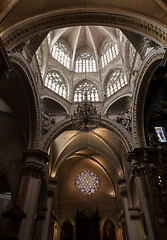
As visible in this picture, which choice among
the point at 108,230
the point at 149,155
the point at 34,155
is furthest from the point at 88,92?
the point at 108,230

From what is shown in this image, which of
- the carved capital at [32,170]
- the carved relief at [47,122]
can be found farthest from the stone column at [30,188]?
the carved relief at [47,122]

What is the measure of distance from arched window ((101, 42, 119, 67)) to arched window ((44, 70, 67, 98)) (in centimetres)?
487

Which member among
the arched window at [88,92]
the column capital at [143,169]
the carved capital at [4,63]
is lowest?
the column capital at [143,169]

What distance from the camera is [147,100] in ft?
42.5

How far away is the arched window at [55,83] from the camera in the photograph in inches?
619

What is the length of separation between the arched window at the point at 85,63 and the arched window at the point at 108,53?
1084 millimetres

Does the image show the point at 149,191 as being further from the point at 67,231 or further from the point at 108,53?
the point at 108,53

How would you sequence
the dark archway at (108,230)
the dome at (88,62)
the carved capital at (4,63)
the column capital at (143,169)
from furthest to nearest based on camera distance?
the dark archway at (108,230)
the dome at (88,62)
the column capital at (143,169)
the carved capital at (4,63)

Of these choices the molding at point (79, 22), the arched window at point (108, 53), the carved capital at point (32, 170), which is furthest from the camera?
the arched window at point (108, 53)

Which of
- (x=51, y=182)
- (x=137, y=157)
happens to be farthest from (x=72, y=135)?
(x=137, y=157)

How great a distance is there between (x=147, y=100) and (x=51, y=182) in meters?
10.4

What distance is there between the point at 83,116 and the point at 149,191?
5398mm

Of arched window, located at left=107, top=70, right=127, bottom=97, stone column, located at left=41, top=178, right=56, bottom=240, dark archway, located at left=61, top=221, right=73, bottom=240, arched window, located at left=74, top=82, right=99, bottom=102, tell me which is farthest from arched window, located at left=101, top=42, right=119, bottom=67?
dark archway, located at left=61, top=221, right=73, bottom=240

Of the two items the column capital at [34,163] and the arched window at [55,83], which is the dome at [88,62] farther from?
the column capital at [34,163]
